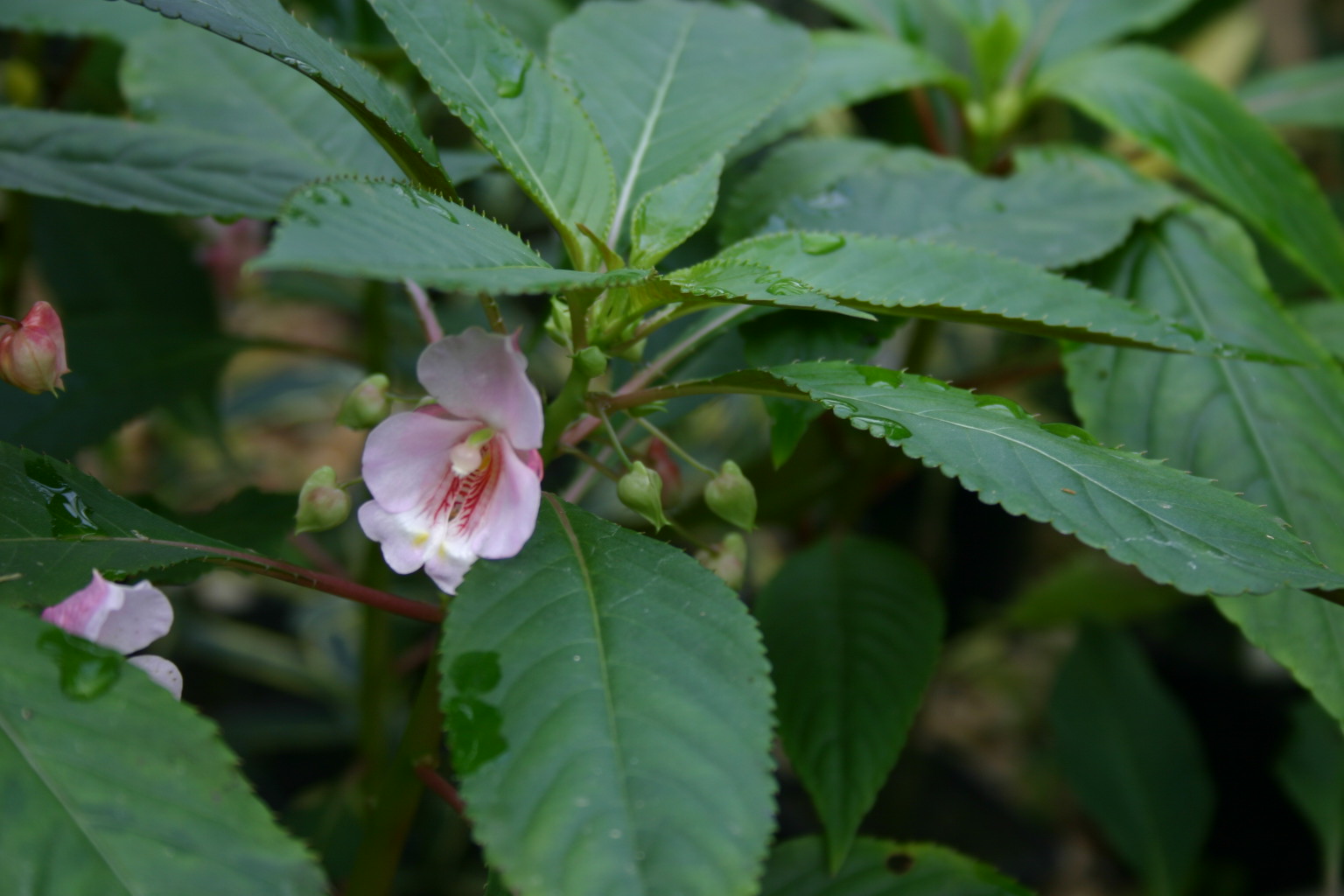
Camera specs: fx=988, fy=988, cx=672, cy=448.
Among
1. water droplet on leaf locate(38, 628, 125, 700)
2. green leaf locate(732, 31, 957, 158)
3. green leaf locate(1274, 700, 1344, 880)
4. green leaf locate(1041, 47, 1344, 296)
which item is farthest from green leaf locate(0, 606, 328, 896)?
green leaf locate(1274, 700, 1344, 880)

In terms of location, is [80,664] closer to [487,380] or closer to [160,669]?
[160,669]

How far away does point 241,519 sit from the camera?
83cm

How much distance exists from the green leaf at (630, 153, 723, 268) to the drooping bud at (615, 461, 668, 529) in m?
0.17

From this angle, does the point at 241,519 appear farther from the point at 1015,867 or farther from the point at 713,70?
the point at 1015,867

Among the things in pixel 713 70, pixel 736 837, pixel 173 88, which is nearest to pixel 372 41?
pixel 173 88

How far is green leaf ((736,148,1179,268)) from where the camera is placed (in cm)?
89

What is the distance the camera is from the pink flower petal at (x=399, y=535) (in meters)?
0.60

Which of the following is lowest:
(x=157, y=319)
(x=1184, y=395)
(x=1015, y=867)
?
(x=1015, y=867)

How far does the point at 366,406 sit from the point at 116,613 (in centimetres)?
19

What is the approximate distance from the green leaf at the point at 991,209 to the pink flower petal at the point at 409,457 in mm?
404

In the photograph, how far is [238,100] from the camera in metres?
1.01

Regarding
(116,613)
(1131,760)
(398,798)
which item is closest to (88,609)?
(116,613)

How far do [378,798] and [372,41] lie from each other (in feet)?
3.31

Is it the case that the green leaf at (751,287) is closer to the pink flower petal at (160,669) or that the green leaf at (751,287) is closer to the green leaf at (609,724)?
the green leaf at (609,724)
